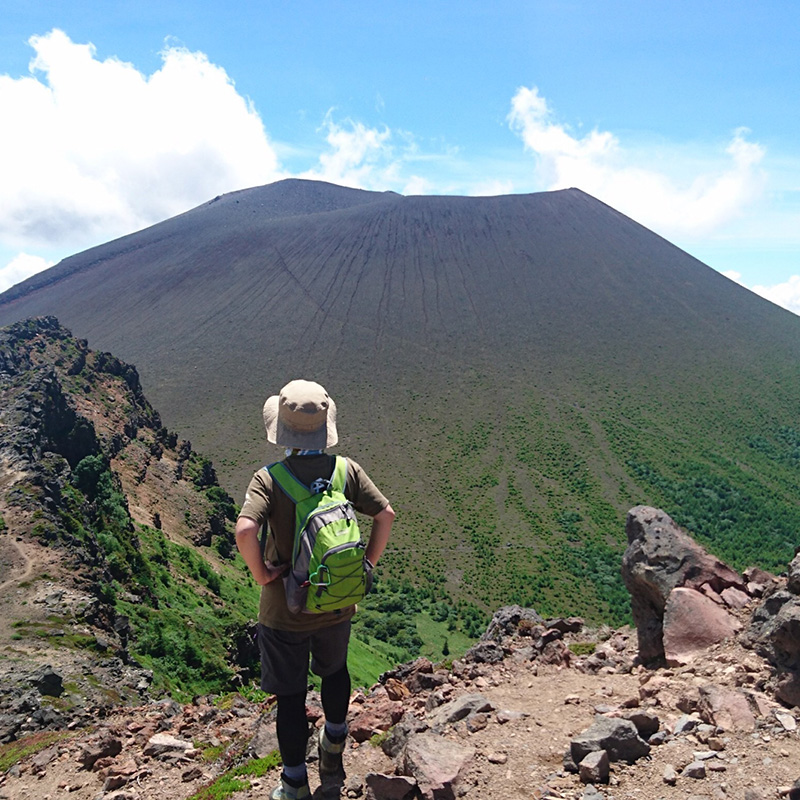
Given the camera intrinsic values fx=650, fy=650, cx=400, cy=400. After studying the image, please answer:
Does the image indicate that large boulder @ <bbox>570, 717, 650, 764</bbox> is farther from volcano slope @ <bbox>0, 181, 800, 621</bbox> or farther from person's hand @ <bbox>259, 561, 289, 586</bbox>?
volcano slope @ <bbox>0, 181, 800, 621</bbox>

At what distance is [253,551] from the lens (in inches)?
129

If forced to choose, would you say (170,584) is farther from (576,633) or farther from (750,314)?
(750,314)

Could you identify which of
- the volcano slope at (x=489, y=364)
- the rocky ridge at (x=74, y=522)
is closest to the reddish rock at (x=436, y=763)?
the rocky ridge at (x=74, y=522)

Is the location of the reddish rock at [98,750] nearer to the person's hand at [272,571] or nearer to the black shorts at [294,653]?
the black shorts at [294,653]

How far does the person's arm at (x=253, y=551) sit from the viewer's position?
3.25 m

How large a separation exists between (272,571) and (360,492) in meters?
0.64

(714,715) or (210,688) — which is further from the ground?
(714,715)

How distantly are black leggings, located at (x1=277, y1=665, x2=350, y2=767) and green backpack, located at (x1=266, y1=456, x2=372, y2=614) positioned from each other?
61 cm

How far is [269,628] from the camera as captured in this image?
3.53 metres

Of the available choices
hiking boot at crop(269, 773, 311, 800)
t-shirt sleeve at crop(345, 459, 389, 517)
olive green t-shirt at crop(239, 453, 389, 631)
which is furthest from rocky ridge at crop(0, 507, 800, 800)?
t-shirt sleeve at crop(345, 459, 389, 517)

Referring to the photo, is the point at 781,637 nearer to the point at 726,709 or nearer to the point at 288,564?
the point at 726,709

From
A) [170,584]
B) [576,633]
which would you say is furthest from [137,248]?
[576,633]

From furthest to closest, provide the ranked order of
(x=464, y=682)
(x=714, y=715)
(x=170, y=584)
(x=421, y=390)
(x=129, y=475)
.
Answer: (x=421, y=390)
(x=129, y=475)
(x=170, y=584)
(x=464, y=682)
(x=714, y=715)

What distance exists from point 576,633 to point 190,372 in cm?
6508
